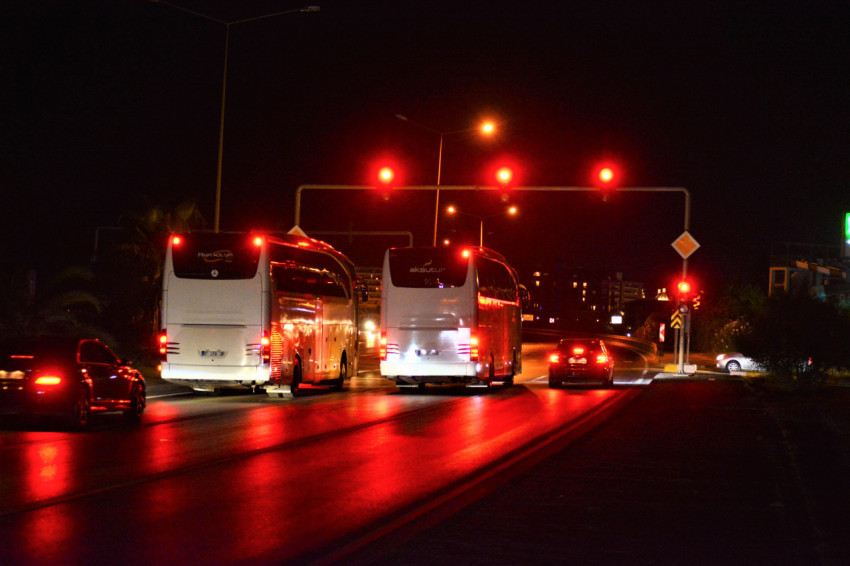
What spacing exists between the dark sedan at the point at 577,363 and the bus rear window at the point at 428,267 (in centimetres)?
638

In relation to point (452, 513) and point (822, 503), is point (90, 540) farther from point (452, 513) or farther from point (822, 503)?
point (822, 503)

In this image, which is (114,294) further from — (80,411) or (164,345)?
(80,411)

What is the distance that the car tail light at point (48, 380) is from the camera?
60.4ft

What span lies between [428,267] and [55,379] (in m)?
14.1

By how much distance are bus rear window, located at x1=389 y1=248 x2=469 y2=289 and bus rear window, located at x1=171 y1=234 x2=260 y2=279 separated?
6.25 m

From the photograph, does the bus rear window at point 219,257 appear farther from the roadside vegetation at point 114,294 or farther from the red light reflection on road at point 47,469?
the red light reflection on road at point 47,469

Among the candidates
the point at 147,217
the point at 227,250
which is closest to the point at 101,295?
the point at 147,217

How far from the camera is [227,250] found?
25969mm

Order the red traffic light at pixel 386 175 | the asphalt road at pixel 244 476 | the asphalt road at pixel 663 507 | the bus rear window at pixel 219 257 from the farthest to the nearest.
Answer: the red traffic light at pixel 386 175
the bus rear window at pixel 219 257
the asphalt road at pixel 244 476
the asphalt road at pixel 663 507

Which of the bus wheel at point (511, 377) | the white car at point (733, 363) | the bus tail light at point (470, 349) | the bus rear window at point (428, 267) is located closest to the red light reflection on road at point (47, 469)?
the bus rear window at point (428, 267)

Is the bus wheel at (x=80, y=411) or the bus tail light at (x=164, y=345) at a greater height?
the bus tail light at (x=164, y=345)

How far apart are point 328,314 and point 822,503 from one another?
21.0 m

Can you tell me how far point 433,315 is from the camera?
3100 centimetres

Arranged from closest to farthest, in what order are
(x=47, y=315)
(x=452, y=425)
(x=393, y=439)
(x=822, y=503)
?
(x=822, y=503) → (x=393, y=439) → (x=452, y=425) → (x=47, y=315)
